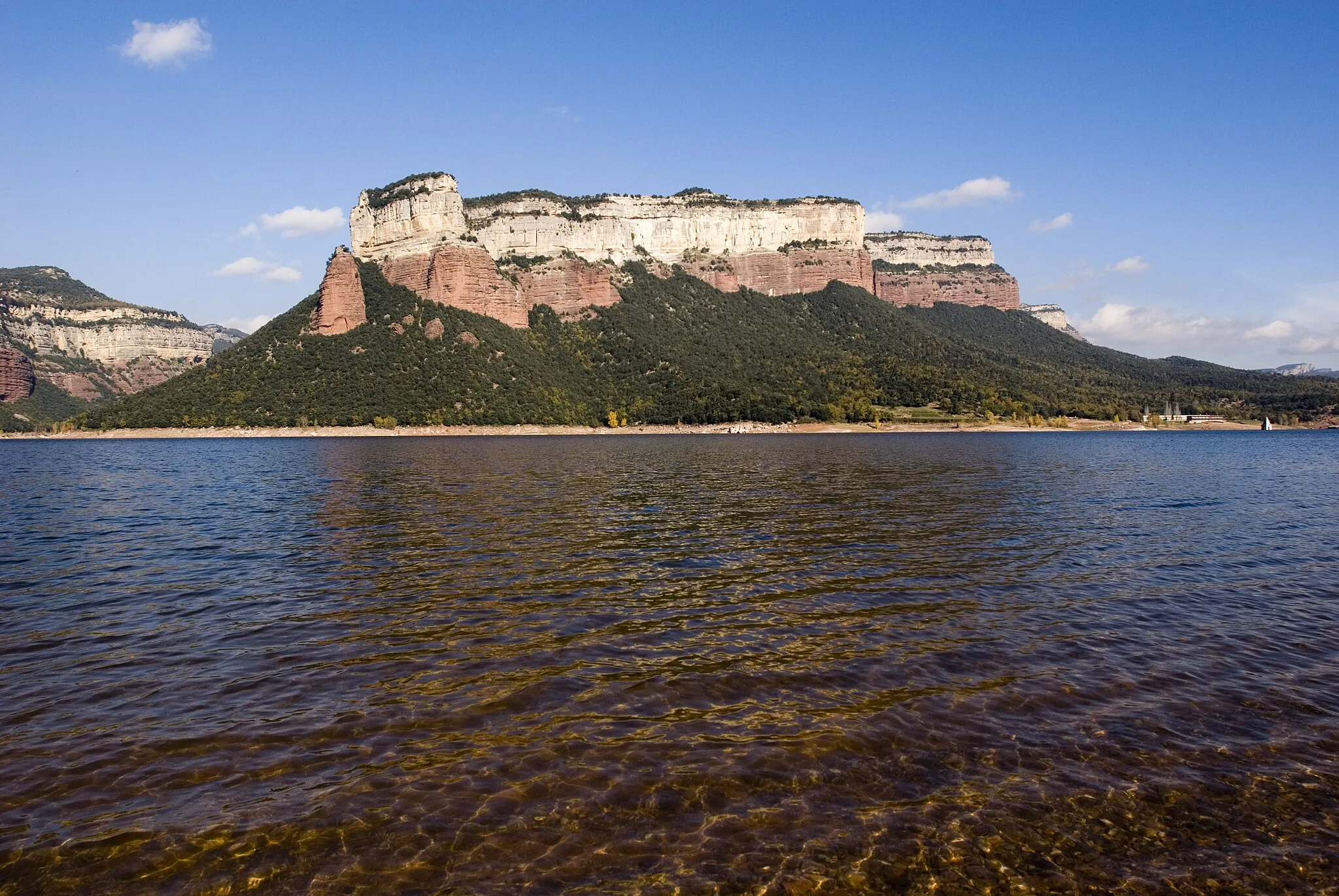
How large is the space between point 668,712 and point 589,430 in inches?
5519

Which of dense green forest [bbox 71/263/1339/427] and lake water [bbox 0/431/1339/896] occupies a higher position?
dense green forest [bbox 71/263/1339/427]

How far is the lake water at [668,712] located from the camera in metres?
7.62

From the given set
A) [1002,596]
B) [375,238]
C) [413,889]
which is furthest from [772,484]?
[375,238]

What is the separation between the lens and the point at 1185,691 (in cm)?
1213

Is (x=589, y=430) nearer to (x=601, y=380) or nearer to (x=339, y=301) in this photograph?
(x=601, y=380)

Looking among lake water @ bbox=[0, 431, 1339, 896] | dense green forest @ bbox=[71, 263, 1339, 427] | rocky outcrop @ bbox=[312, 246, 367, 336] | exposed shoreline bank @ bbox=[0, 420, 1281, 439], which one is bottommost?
lake water @ bbox=[0, 431, 1339, 896]

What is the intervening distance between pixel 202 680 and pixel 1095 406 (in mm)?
183171

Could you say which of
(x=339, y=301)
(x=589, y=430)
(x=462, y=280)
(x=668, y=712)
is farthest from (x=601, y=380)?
(x=668, y=712)

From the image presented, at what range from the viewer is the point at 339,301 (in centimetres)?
16338

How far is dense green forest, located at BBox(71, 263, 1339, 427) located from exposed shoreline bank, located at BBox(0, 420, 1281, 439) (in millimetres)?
2068

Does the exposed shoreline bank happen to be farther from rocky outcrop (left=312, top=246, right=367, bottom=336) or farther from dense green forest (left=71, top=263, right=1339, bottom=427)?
rocky outcrop (left=312, top=246, right=367, bottom=336)

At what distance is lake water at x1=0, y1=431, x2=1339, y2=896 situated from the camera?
25.0 feet

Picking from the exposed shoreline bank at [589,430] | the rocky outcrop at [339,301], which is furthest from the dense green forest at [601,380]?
the rocky outcrop at [339,301]

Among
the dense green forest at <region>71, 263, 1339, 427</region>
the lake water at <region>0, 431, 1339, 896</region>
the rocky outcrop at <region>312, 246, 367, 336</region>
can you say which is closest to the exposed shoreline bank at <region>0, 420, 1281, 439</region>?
the dense green forest at <region>71, 263, 1339, 427</region>
